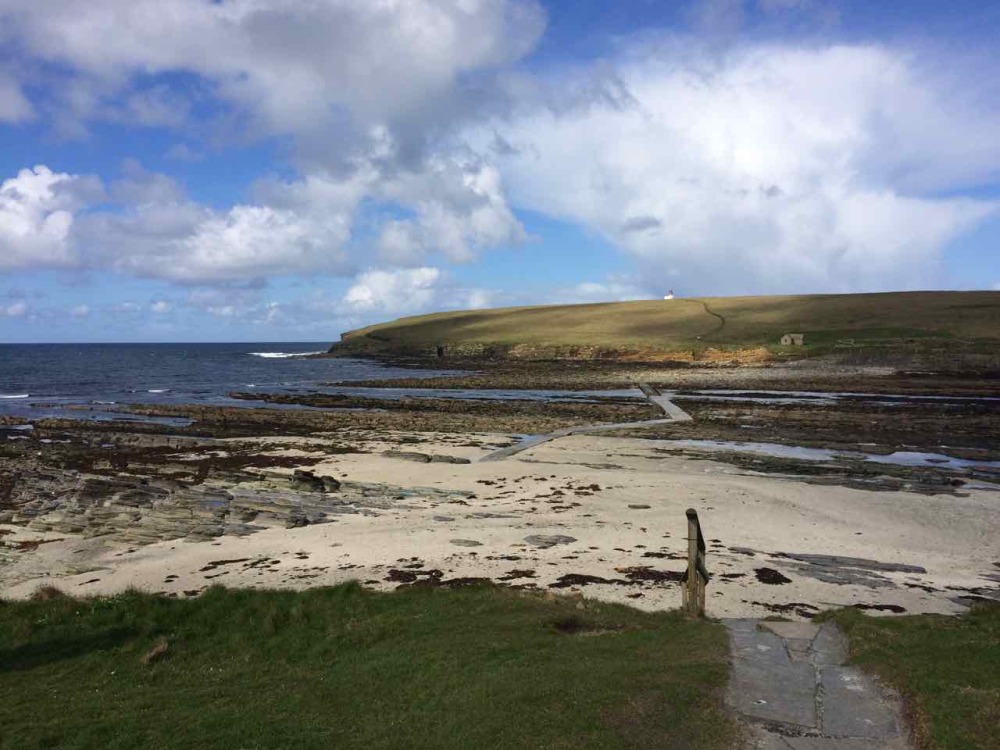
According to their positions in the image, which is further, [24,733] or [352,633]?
[352,633]

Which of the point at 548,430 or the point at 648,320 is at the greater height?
the point at 648,320

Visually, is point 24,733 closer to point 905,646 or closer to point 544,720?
point 544,720

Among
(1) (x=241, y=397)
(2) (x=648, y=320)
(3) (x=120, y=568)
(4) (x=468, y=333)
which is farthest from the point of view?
(4) (x=468, y=333)

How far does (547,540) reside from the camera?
804 inches

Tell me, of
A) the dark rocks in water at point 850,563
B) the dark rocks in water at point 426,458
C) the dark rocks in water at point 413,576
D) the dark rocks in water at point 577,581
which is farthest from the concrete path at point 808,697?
the dark rocks in water at point 426,458

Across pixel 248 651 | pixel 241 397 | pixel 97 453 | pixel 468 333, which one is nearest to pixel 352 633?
pixel 248 651

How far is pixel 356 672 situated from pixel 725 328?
13864 centimetres

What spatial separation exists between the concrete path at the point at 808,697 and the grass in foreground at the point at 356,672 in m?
0.42

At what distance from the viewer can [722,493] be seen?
27.0 metres

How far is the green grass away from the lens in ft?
25.8

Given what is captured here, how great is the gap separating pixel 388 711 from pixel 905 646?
7.91 metres

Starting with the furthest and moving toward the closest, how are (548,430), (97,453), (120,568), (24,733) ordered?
(548,430), (97,453), (120,568), (24,733)

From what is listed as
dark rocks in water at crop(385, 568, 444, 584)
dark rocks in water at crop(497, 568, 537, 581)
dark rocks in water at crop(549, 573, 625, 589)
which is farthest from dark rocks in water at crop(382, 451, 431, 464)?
dark rocks in water at crop(549, 573, 625, 589)

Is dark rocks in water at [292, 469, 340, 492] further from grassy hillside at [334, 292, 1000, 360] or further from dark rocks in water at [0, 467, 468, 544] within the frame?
grassy hillside at [334, 292, 1000, 360]
